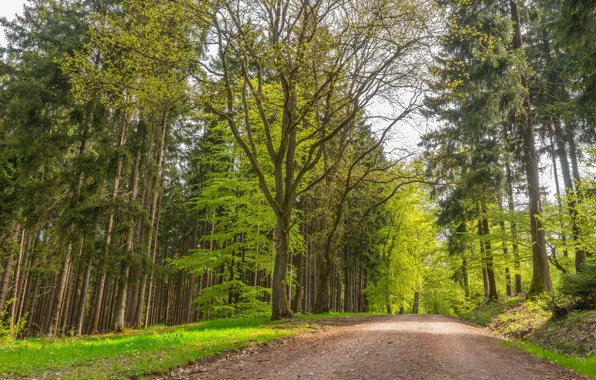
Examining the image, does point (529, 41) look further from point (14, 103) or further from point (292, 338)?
point (14, 103)

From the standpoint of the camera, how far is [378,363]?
6480mm

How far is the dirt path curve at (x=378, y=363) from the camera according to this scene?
18.8ft

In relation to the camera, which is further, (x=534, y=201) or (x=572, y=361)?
(x=534, y=201)

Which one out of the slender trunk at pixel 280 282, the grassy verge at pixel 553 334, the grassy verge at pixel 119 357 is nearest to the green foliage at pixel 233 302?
the slender trunk at pixel 280 282

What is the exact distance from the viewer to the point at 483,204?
68.6 feet

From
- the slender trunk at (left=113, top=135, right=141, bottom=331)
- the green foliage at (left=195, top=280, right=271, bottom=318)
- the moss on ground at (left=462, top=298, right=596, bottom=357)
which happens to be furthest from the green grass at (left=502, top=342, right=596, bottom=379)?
the slender trunk at (left=113, top=135, right=141, bottom=331)

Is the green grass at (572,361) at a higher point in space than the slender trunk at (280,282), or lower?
lower

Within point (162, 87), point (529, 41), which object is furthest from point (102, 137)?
point (529, 41)

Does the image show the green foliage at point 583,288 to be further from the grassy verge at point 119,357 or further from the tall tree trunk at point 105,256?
the tall tree trunk at point 105,256

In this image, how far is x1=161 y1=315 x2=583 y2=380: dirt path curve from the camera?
572cm

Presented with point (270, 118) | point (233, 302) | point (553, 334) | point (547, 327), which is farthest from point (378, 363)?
point (270, 118)

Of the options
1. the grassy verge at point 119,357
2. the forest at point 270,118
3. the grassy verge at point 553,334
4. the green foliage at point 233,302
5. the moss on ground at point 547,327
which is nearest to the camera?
the grassy verge at point 119,357

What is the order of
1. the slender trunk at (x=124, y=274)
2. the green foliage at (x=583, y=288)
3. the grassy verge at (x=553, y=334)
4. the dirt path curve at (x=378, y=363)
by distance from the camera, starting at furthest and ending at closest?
the slender trunk at (x=124, y=274)
the green foliage at (x=583, y=288)
the grassy verge at (x=553, y=334)
the dirt path curve at (x=378, y=363)

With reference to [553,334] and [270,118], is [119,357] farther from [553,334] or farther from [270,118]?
[270,118]
